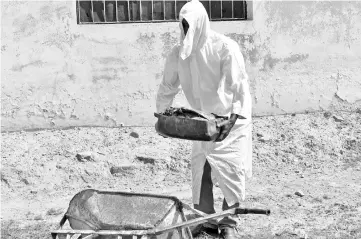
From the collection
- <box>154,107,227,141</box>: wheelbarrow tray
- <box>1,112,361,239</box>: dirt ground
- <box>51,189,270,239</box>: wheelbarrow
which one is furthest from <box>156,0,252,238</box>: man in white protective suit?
<box>51,189,270,239</box>: wheelbarrow

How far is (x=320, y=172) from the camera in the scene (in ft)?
28.6

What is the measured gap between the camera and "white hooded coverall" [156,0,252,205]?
5.97 m

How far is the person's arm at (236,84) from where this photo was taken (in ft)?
19.4

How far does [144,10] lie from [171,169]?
2.05 meters

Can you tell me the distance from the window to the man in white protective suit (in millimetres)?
3215

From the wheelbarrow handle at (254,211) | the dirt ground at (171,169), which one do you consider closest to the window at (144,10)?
the dirt ground at (171,169)

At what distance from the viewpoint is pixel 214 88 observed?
20.3 feet

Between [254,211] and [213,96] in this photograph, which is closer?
[254,211]

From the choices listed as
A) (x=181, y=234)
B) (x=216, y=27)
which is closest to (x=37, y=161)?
(x=216, y=27)

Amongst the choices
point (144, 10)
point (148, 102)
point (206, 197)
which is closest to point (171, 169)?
point (148, 102)

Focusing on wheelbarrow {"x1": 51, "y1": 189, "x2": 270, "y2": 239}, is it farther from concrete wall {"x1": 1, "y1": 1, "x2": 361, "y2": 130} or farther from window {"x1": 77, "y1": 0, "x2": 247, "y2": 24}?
window {"x1": 77, "y1": 0, "x2": 247, "y2": 24}

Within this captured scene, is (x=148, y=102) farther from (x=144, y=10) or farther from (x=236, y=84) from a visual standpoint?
(x=236, y=84)

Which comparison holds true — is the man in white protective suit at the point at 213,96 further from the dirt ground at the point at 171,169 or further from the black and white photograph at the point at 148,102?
the black and white photograph at the point at 148,102

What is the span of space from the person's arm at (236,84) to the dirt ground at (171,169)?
150 cm
